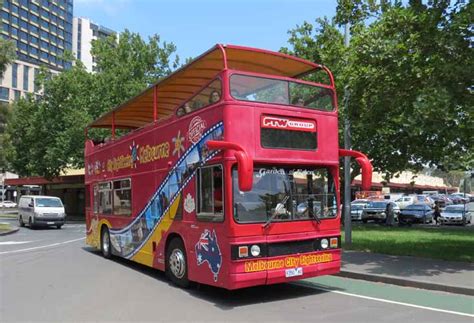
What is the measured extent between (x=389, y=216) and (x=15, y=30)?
4349 inches

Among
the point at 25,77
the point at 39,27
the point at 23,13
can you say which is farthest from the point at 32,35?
the point at 25,77

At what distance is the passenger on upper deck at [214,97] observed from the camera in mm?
8664

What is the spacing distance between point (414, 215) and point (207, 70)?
27.8m

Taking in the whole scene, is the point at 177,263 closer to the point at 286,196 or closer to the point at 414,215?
the point at 286,196

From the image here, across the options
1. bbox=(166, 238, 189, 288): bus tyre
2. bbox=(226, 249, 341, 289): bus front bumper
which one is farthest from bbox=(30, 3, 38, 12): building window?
bbox=(226, 249, 341, 289): bus front bumper

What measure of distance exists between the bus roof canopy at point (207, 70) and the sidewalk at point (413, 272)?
4.55m

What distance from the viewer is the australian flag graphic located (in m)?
8.42

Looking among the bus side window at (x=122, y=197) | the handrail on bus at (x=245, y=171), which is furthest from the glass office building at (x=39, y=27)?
the handrail on bus at (x=245, y=171)

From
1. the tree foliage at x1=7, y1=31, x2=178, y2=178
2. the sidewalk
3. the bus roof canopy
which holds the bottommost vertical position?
the sidewalk

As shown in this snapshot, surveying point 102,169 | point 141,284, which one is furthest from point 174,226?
point 102,169

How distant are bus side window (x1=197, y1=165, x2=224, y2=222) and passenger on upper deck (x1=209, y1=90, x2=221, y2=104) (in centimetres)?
116

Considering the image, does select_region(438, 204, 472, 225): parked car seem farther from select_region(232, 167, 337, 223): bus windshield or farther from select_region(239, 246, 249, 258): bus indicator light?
select_region(239, 246, 249, 258): bus indicator light

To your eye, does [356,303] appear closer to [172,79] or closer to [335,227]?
[335,227]

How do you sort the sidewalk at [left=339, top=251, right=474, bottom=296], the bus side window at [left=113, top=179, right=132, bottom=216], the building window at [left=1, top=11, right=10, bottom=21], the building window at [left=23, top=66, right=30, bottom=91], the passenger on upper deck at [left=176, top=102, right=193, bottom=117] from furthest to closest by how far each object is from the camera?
the building window at [left=1, top=11, right=10, bottom=21] → the building window at [left=23, top=66, right=30, bottom=91] → the bus side window at [left=113, top=179, right=132, bottom=216] → the passenger on upper deck at [left=176, top=102, right=193, bottom=117] → the sidewalk at [left=339, top=251, right=474, bottom=296]
